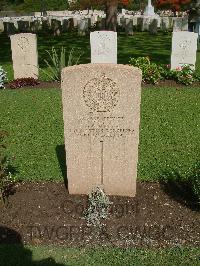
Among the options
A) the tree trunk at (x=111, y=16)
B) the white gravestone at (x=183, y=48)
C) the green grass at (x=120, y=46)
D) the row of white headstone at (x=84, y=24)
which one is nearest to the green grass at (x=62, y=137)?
the white gravestone at (x=183, y=48)

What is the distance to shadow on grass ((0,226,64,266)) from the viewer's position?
417cm

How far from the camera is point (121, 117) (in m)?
4.88

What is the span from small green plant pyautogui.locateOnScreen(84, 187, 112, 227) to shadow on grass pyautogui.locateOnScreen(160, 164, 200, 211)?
3.23ft

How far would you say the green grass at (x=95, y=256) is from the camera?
4.18 metres

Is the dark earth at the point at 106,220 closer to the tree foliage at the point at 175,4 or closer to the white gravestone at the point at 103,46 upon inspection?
the white gravestone at the point at 103,46

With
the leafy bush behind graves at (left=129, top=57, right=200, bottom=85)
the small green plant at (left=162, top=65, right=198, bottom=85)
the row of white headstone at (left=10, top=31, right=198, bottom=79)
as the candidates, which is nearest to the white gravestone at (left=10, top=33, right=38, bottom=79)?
the row of white headstone at (left=10, top=31, right=198, bottom=79)

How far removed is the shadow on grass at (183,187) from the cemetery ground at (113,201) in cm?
1

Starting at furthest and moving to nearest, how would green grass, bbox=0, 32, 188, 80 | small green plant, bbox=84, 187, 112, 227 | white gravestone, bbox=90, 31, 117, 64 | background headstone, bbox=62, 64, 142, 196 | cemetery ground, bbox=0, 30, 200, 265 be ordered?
1. green grass, bbox=0, 32, 188, 80
2. white gravestone, bbox=90, 31, 117, 64
3. small green plant, bbox=84, 187, 112, 227
4. background headstone, bbox=62, 64, 142, 196
5. cemetery ground, bbox=0, 30, 200, 265

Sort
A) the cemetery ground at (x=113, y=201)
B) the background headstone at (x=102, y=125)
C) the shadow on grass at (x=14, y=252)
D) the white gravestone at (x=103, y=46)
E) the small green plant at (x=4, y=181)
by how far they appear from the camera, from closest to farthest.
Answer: the shadow on grass at (x=14, y=252) < the cemetery ground at (x=113, y=201) < the background headstone at (x=102, y=125) < the small green plant at (x=4, y=181) < the white gravestone at (x=103, y=46)

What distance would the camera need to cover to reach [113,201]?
5324 mm

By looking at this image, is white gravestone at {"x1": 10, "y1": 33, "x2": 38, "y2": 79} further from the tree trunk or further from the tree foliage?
the tree foliage

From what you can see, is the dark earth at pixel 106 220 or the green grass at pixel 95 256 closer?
the green grass at pixel 95 256

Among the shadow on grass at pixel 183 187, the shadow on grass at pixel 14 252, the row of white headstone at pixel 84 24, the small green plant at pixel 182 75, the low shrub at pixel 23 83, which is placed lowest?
the shadow on grass at pixel 14 252

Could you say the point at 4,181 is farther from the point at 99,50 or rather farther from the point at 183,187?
the point at 99,50
